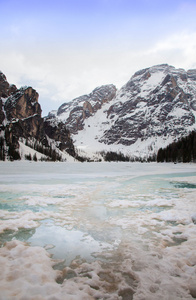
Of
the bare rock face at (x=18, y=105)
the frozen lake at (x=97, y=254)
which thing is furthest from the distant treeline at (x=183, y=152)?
the bare rock face at (x=18, y=105)

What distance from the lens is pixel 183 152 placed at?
8925 cm

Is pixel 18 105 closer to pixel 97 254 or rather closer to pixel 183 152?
pixel 183 152

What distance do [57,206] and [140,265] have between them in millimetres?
5861

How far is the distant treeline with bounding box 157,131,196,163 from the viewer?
82375 mm

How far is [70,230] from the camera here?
5.88m

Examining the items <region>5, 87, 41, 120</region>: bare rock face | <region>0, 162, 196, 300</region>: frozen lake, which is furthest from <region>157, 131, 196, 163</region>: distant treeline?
<region>5, 87, 41, 120</region>: bare rock face

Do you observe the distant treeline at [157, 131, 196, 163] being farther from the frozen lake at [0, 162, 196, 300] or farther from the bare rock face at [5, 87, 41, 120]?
the bare rock face at [5, 87, 41, 120]

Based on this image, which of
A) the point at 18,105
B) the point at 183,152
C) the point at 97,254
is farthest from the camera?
the point at 18,105

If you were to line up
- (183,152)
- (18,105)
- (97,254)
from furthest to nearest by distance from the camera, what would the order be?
(18,105), (183,152), (97,254)

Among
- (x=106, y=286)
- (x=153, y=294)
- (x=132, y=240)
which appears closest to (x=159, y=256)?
(x=132, y=240)

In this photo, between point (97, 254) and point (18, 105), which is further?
point (18, 105)

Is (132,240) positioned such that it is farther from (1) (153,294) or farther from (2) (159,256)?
(1) (153,294)

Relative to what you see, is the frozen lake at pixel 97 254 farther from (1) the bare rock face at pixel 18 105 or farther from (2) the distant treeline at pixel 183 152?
(1) the bare rock face at pixel 18 105

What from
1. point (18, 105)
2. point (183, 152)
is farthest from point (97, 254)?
point (18, 105)
